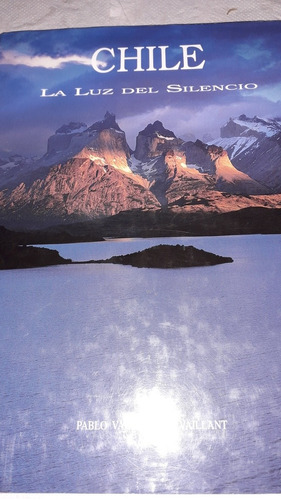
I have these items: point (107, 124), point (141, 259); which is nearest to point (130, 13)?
point (107, 124)

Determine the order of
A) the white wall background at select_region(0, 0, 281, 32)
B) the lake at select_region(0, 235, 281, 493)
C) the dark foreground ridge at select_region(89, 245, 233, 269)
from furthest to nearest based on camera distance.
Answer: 1. the white wall background at select_region(0, 0, 281, 32)
2. the dark foreground ridge at select_region(89, 245, 233, 269)
3. the lake at select_region(0, 235, 281, 493)

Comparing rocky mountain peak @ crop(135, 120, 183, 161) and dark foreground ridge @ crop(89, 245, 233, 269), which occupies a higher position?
rocky mountain peak @ crop(135, 120, 183, 161)

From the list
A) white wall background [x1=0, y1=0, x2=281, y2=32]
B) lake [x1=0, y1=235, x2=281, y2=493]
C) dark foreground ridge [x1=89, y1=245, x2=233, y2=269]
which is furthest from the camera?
white wall background [x1=0, y1=0, x2=281, y2=32]

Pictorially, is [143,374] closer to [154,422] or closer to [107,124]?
[154,422]

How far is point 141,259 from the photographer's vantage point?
4.67 feet

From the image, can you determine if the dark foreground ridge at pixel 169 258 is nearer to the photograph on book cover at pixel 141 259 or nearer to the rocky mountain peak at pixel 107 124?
the photograph on book cover at pixel 141 259

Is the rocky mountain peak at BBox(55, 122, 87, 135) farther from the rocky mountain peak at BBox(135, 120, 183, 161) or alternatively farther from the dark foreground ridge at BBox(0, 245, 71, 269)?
the dark foreground ridge at BBox(0, 245, 71, 269)

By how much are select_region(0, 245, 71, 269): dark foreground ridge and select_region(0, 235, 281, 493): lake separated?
0.03m

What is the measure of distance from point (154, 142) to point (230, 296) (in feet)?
1.54

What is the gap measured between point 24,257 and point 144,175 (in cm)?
40

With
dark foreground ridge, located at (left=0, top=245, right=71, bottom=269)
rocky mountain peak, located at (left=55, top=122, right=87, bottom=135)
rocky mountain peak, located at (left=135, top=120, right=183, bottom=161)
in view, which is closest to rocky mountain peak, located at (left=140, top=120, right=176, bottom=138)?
rocky mountain peak, located at (left=135, top=120, right=183, bottom=161)

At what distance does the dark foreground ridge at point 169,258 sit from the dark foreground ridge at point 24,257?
14cm

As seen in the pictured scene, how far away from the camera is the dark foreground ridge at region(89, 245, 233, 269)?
142cm

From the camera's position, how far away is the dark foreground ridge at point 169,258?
142 cm
